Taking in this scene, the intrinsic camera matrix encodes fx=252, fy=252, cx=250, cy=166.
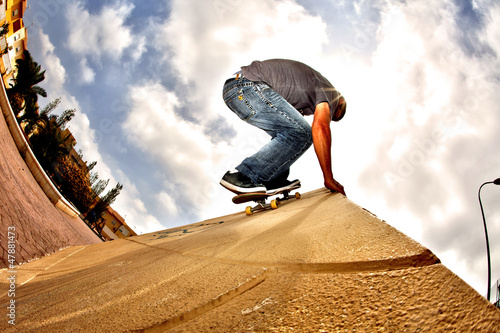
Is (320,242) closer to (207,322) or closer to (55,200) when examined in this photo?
(207,322)

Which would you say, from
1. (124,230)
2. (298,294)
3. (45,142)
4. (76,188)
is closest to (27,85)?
(45,142)

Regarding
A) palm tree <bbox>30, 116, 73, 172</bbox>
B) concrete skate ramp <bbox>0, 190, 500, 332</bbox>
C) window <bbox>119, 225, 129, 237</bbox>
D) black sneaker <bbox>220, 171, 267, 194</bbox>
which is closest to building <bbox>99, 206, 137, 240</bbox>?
window <bbox>119, 225, 129, 237</bbox>

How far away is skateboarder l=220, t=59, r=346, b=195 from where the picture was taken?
2604 millimetres

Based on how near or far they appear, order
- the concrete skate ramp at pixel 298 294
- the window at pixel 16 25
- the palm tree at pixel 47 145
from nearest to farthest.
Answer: the concrete skate ramp at pixel 298 294 → the palm tree at pixel 47 145 → the window at pixel 16 25

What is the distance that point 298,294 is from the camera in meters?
0.58

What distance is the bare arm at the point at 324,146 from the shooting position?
2.20m

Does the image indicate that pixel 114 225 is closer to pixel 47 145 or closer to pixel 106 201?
pixel 106 201

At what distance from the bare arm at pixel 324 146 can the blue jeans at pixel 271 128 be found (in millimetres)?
205

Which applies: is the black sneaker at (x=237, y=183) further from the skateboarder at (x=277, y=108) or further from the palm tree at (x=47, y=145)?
the palm tree at (x=47, y=145)

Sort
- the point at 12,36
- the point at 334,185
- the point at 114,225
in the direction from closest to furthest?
1. the point at 334,185
2. the point at 12,36
3. the point at 114,225

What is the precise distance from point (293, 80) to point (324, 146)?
91 centimetres

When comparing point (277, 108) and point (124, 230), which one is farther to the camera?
point (124, 230)

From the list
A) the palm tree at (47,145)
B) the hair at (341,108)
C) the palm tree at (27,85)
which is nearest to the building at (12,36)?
the palm tree at (27,85)

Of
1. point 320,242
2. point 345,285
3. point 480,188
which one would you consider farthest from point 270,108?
point 480,188
